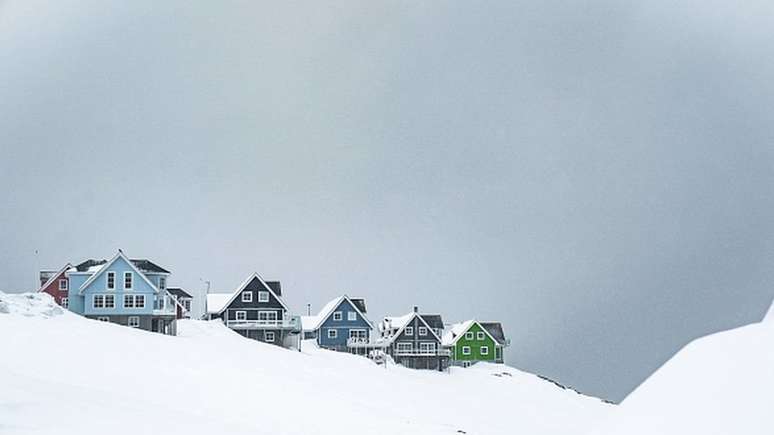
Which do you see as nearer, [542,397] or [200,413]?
[200,413]

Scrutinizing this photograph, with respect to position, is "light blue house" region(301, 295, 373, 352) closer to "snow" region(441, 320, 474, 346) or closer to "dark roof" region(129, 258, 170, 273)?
"snow" region(441, 320, 474, 346)

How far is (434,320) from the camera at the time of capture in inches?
2803

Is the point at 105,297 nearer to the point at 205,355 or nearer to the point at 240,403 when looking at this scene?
the point at 205,355

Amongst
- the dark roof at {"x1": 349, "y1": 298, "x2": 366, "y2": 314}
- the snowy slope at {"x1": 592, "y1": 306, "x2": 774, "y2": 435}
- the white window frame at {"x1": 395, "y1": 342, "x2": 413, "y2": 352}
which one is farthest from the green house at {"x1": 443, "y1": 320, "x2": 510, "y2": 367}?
the snowy slope at {"x1": 592, "y1": 306, "x2": 774, "y2": 435}

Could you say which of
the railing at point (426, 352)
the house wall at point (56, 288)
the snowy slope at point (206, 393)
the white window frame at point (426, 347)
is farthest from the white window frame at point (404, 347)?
the house wall at point (56, 288)

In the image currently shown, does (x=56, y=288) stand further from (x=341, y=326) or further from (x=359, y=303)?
(x=359, y=303)

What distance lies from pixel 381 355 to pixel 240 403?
157ft

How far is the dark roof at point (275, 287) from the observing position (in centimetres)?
6488

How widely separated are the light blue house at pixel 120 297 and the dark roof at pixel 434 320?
2608cm

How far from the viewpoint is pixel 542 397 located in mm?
53188

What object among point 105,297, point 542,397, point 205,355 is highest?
point 105,297

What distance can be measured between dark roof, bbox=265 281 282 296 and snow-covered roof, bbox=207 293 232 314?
132 inches

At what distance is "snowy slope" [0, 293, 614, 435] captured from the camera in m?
13.3

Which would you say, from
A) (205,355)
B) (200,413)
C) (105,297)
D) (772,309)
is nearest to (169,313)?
(105,297)
